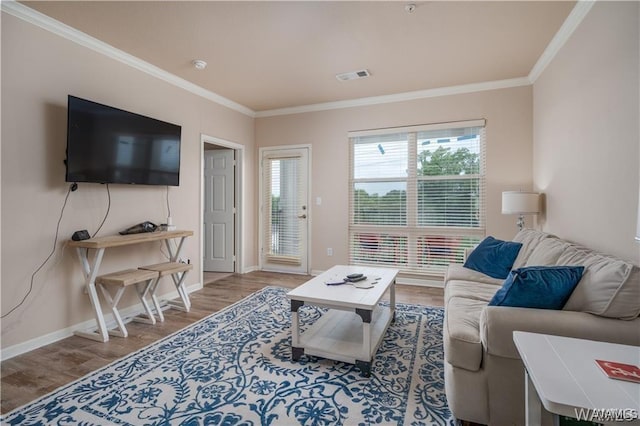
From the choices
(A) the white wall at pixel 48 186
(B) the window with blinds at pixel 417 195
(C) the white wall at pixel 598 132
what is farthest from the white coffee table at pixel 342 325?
(A) the white wall at pixel 48 186

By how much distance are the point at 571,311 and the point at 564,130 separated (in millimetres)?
2009

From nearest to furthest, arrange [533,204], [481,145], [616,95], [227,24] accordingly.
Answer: [616,95] < [227,24] < [533,204] < [481,145]

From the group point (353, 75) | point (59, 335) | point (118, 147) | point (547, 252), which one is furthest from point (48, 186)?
point (547, 252)

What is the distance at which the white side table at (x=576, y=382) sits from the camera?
778 mm

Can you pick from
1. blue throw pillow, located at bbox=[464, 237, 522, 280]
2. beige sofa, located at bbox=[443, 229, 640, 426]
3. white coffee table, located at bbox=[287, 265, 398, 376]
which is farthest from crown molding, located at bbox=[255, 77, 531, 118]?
beige sofa, located at bbox=[443, 229, 640, 426]

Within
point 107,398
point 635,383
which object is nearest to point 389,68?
point 635,383

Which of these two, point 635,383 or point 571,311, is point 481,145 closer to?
point 571,311

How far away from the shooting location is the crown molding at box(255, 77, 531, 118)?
3.91 meters

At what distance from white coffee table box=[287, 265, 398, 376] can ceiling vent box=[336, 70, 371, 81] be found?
94.0 inches

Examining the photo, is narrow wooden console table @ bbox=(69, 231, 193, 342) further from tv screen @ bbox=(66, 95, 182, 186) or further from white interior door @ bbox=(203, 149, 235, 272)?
white interior door @ bbox=(203, 149, 235, 272)

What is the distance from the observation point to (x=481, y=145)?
4.10 m

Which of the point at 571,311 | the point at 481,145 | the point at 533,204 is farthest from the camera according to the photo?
the point at 481,145

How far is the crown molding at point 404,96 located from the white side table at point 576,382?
12.1 ft

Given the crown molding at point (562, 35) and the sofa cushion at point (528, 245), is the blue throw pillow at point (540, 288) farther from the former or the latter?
the crown molding at point (562, 35)
